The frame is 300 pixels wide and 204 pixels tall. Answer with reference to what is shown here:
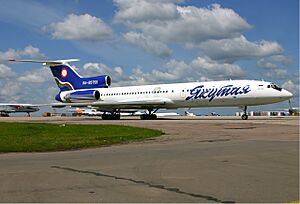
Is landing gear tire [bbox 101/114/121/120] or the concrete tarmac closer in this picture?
the concrete tarmac

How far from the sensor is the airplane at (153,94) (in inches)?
1624

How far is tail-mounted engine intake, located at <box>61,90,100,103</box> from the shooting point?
53250 millimetres

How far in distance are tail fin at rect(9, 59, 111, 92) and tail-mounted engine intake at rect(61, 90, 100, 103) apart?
1.86 metres

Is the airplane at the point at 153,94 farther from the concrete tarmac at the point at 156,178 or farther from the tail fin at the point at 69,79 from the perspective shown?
the concrete tarmac at the point at 156,178

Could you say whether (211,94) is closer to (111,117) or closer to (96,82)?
(111,117)

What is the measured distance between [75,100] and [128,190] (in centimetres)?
4723

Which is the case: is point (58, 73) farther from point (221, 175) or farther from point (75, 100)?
point (221, 175)

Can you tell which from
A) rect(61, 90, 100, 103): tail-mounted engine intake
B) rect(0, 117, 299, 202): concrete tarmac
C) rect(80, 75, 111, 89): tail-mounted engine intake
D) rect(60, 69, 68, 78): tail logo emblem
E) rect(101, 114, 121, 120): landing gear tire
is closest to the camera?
rect(0, 117, 299, 202): concrete tarmac

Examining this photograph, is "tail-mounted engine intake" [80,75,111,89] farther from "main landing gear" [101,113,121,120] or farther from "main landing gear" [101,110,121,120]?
"main landing gear" [101,113,121,120]

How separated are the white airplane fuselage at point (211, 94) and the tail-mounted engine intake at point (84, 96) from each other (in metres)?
4.35

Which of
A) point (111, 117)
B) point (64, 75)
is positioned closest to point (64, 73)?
point (64, 75)

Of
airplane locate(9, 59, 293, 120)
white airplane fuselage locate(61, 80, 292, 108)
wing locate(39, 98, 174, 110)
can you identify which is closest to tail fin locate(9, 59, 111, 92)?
airplane locate(9, 59, 293, 120)

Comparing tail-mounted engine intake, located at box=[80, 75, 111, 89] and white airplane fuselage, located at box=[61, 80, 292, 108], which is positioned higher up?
tail-mounted engine intake, located at box=[80, 75, 111, 89]

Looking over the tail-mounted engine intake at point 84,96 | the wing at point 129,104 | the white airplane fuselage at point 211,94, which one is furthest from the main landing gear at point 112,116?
the white airplane fuselage at point 211,94
